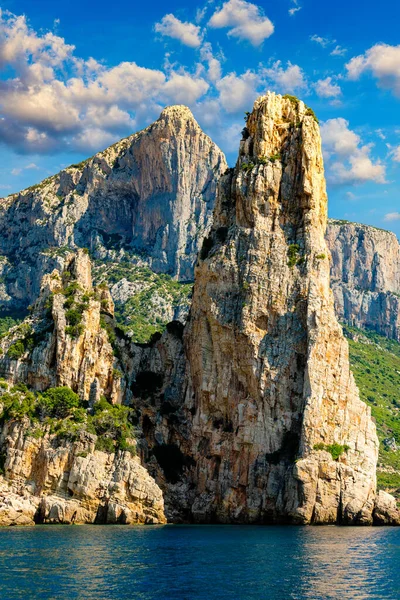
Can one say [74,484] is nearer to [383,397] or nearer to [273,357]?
[273,357]

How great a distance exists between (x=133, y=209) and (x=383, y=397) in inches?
2879

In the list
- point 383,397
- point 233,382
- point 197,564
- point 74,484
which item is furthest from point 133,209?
point 197,564

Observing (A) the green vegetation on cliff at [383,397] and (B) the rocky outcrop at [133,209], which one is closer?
(A) the green vegetation on cliff at [383,397]

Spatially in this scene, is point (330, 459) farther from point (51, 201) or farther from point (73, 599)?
point (51, 201)

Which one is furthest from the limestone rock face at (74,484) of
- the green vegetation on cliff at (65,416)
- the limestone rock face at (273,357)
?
the limestone rock face at (273,357)

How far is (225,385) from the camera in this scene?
9612 cm

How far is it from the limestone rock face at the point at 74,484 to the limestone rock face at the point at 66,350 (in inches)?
343

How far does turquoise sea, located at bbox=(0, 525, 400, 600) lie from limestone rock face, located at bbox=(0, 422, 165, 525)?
6.20 meters

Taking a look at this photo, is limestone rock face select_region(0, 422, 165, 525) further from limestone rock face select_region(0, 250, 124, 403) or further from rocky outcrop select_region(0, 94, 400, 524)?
limestone rock face select_region(0, 250, 124, 403)

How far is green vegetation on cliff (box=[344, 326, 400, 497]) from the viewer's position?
12638 centimetres

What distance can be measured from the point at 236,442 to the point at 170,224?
102 m

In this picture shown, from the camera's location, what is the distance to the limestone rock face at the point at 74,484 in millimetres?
82875

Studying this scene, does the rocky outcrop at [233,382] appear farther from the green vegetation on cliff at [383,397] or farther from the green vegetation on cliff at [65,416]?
→ the green vegetation on cliff at [383,397]

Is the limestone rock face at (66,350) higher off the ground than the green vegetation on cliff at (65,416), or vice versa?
the limestone rock face at (66,350)
